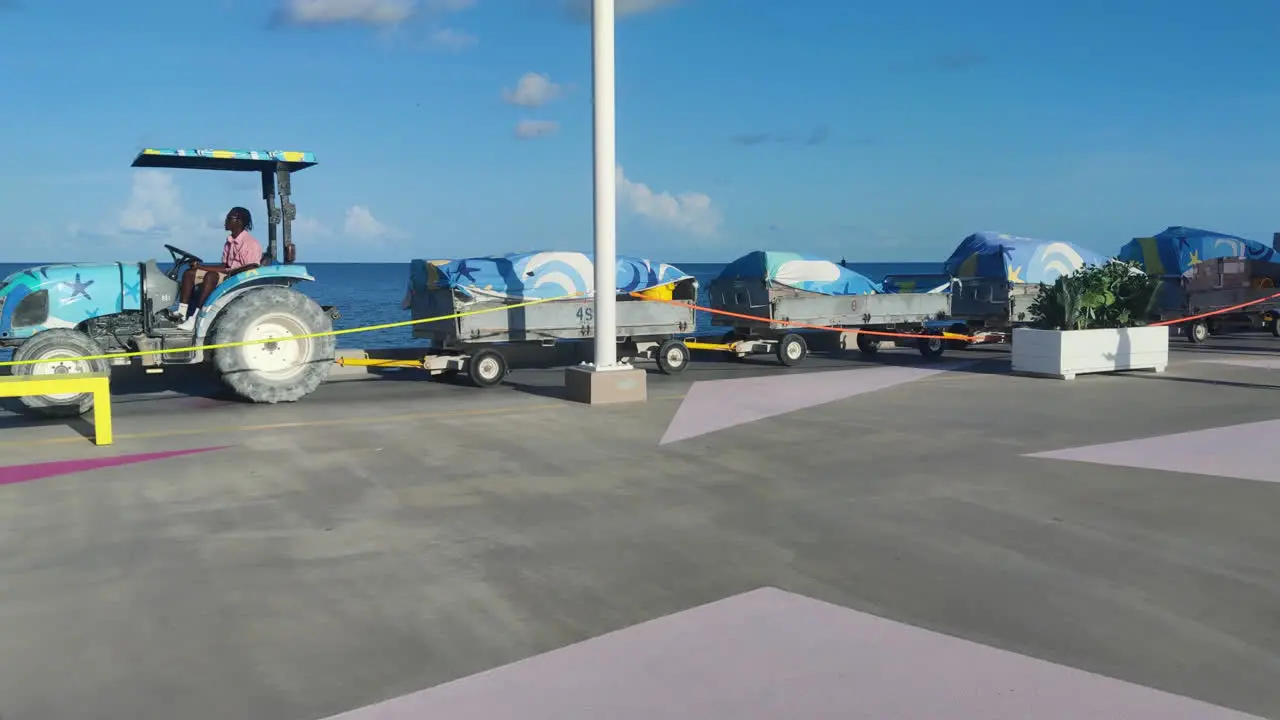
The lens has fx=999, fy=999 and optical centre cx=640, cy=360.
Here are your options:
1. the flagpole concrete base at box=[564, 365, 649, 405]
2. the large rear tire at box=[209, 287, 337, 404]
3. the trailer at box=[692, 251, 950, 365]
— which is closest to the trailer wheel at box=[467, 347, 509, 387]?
the flagpole concrete base at box=[564, 365, 649, 405]

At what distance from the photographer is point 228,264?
11.9 metres

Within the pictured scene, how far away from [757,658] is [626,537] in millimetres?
1926

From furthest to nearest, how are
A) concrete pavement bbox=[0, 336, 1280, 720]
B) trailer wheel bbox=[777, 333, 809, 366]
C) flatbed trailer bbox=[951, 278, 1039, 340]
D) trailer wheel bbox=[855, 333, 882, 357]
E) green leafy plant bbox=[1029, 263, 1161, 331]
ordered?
1. trailer wheel bbox=[855, 333, 882, 357]
2. flatbed trailer bbox=[951, 278, 1039, 340]
3. trailer wheel bbox=[777, 333, 809, 366]
4. green leafy plant bbox=[1029, 263, 1161, 331]
5. concrete pavement bbox=[0, 336, 1280, 720]

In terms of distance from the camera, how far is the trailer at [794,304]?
636 inches

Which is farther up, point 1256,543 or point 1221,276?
point 1221,276

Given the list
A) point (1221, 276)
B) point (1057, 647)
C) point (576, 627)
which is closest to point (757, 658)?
point (576, 627)

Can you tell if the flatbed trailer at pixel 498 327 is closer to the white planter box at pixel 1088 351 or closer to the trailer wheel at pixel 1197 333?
the white planter box at pixel 1088 351

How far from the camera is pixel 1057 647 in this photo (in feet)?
14.8

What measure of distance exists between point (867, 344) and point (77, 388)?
13456 mm

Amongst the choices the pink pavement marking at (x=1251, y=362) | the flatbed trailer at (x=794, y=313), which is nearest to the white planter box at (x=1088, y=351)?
the pink pavement marking at (x=1251, y=362)

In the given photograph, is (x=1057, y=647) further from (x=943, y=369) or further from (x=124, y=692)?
(x=943, y=369)

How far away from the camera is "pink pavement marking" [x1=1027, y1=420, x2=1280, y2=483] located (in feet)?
26.7

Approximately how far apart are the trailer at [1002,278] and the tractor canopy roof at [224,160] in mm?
11954

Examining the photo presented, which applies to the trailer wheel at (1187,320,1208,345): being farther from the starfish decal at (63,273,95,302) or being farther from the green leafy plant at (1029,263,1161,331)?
the starfish decal at (63,273,95,302)
